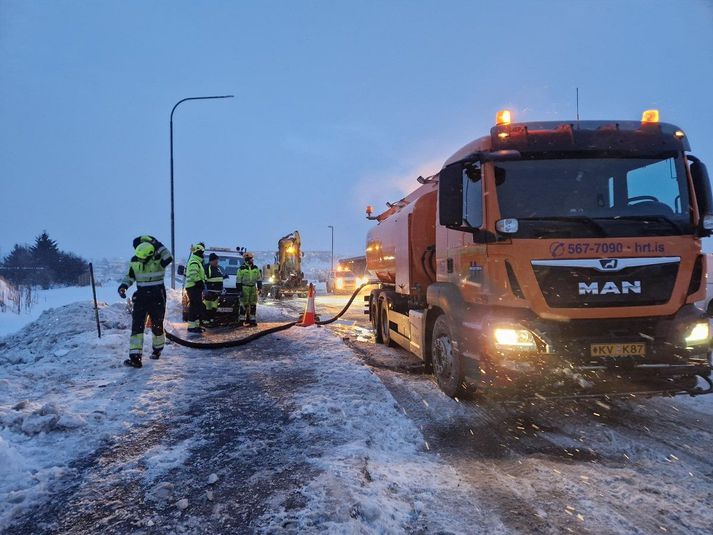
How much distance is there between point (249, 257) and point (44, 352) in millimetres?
4651

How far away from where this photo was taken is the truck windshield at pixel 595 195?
13.7ft

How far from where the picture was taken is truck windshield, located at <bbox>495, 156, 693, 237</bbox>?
4.17 m

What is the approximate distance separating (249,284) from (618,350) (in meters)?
8.68

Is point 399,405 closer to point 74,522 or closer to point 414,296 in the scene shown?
point 414,296

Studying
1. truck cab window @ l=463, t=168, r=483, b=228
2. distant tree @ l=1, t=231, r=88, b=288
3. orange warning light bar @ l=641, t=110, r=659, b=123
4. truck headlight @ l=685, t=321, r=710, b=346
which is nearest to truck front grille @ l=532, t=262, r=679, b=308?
truck headlight @ l=685, t=321, r=710, b=346

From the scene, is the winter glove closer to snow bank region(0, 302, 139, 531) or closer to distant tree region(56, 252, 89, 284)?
snow bank region(0, 302, 139, 531)

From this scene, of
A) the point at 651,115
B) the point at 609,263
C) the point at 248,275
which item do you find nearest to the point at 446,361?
the point at 609,263

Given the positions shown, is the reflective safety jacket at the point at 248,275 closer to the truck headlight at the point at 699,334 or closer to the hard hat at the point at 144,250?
the hard hat at the point at 144,250

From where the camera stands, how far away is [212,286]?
10633 mm

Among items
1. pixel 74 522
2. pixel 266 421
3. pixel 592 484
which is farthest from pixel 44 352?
pixel 592 484

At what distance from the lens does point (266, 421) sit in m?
4.25

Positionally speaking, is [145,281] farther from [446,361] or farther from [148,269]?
[446,361]

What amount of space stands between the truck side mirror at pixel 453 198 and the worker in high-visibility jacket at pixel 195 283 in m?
6.63

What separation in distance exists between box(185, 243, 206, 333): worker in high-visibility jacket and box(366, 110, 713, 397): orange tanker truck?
259 inches
